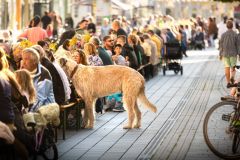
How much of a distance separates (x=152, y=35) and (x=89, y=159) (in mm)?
21217

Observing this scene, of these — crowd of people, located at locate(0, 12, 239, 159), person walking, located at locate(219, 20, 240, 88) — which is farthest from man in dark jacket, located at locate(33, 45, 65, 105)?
person walking, located at locate(219, 20, 240, 88)

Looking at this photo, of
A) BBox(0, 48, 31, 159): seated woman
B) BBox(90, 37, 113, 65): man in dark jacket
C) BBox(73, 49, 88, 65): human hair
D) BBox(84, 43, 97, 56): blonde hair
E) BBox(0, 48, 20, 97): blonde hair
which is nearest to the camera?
BBox(0, 48, 31, 159): seated woman

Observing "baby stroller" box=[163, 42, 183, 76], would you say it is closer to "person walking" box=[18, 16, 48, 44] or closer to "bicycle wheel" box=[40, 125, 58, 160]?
"person walking" box=[18, 16, 48, 44]

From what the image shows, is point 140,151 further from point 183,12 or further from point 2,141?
point 183,12

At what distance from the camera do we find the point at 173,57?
1414 inches

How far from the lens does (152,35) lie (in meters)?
36.0

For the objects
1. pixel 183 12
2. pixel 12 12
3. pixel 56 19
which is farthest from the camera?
pixel 183 12

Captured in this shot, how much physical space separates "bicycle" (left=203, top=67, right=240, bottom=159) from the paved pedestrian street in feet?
0.87

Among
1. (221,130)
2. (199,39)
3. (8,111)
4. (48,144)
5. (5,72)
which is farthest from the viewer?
(199,39)

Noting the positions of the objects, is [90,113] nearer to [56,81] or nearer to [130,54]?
[56,81]

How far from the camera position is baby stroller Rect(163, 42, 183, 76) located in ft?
118

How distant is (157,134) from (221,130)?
12.1 ft

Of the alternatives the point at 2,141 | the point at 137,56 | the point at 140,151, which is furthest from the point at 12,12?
the point at 2,141

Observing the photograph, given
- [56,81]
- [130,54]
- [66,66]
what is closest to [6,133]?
[56,81]
